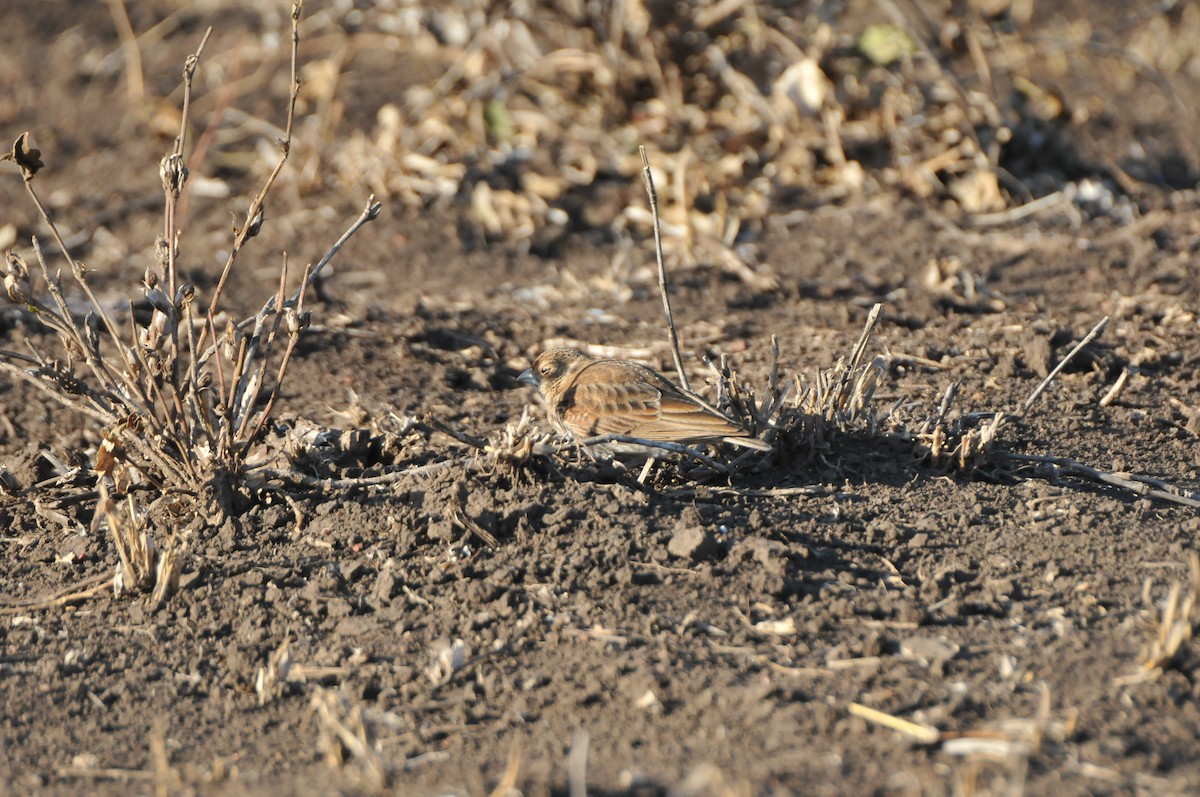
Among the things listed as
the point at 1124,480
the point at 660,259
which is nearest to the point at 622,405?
the point at 660,259

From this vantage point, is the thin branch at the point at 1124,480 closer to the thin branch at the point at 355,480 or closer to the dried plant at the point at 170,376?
the thin branch at the point at 355,480

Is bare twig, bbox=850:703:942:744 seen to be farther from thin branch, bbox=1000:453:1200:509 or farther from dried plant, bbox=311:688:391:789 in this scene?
thin branch, bbox=1000:453:1200:509

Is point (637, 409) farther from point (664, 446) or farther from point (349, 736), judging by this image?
point (349, 736)

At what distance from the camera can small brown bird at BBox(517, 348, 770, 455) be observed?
5.13 meters

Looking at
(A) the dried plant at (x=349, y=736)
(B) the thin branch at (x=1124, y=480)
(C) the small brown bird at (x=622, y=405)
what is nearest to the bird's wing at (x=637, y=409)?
(C) the small brown bird at (x=622, y=405)

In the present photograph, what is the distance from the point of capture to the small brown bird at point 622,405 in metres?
5.13

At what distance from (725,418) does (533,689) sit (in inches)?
61.9

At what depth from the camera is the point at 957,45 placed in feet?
33.7

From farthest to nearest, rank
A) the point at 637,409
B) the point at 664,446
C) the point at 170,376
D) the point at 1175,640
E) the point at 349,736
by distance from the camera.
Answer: the point at 637,409 < the point at 664,446 < the point at 170,376 < the point at 1175,640 < the point at 349,736

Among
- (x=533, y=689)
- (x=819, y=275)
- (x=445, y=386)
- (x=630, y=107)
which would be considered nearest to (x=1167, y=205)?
(x=819, y=275)

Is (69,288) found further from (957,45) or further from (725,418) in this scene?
(957,45)

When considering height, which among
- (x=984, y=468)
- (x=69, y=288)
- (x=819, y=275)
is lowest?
(x=69, y=288)

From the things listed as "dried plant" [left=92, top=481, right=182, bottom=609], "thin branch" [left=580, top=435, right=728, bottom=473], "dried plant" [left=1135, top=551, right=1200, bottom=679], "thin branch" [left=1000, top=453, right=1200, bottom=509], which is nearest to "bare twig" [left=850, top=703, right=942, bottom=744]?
"dried plant" [left=1135, top=551, right=1200, bottom=679]

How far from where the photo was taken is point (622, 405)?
5.60m
